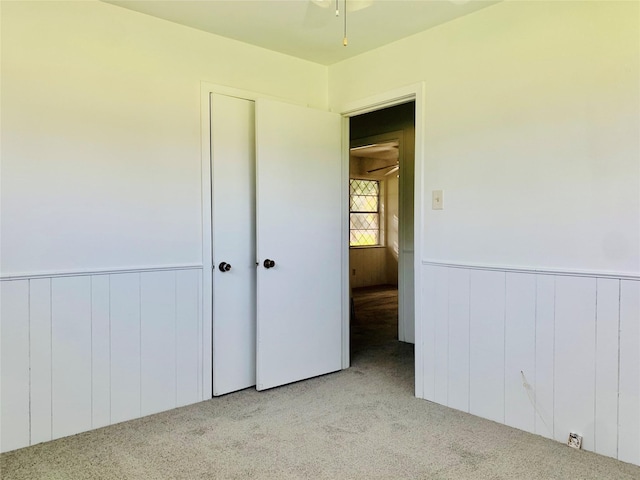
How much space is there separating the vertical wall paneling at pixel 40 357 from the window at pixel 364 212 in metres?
6.37

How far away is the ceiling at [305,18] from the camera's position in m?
2.44

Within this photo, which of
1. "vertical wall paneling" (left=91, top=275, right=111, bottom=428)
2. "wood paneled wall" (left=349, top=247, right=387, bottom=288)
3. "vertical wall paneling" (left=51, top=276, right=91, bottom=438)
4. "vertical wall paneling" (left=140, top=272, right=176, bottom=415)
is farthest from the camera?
"wood paneled wall" (left=349, top=247, right=387, bottom=288)

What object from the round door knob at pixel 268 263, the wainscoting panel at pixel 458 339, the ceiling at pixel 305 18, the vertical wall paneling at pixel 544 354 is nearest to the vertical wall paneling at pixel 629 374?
the vertical wall paneling at pixel 544 354

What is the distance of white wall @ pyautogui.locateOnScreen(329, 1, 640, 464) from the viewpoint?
2.06 meters

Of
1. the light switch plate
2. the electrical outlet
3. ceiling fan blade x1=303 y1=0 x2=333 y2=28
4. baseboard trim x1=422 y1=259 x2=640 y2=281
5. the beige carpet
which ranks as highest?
ceiling fan blade x1=303 y1=0 x2=333 y2=28

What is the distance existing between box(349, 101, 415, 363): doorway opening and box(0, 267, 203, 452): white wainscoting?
1.59m

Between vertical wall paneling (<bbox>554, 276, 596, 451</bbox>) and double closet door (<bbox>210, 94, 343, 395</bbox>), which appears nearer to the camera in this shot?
vertical wall paneling (<bbox>554, 276, 596, 451</bbox>)

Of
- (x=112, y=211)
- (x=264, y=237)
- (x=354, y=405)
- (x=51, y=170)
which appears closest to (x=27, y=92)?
(x=51, y=170)

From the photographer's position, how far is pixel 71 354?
2348mm

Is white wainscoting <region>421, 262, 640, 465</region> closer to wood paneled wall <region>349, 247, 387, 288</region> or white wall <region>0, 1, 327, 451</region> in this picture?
white wall <region>0, 1, 327, 451</region>

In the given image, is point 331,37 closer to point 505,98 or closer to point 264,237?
point 505,98

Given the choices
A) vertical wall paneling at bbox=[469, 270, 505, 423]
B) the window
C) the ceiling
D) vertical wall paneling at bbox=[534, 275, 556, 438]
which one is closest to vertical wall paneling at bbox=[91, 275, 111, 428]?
the ceiling

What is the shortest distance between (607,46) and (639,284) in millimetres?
1122

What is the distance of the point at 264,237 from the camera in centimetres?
295
